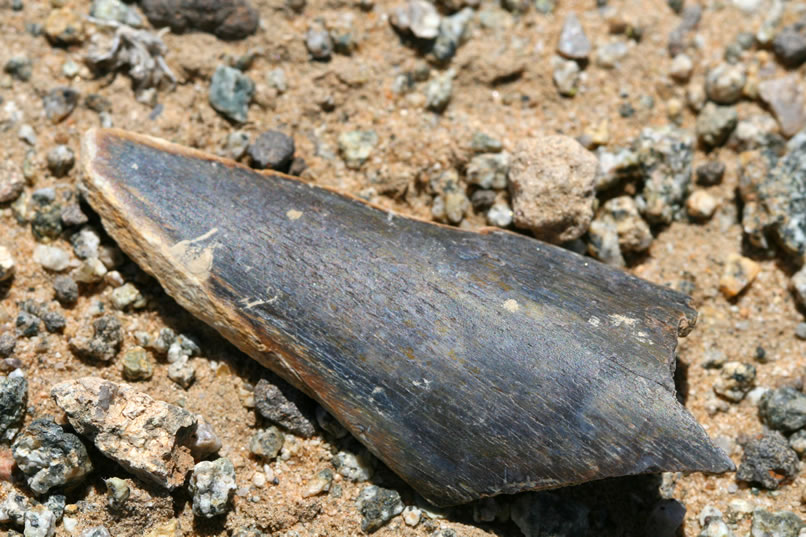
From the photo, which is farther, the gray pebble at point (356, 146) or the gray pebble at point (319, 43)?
the gray pebble at point (319, 43)

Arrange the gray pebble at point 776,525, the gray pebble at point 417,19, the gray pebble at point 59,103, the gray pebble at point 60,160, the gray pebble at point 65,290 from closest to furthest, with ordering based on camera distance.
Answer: the gray pebble at point 776,525 → the gray pebble at point 65,290 → the gray pebble at point 60,160 → the gray pebble at point 59,103 → the gray pebble at point 417,19

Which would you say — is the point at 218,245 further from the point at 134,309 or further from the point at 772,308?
the point at 772,308

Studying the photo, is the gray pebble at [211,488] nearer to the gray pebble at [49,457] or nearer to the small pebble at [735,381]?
the gray pebble at [49,457]

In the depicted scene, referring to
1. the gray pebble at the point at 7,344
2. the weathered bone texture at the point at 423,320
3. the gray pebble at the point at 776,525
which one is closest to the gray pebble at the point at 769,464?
the gray pebble at the point at 776,525

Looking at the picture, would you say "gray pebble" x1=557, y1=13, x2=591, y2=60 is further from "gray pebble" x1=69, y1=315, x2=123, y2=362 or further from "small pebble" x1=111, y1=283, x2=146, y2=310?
"gray pebble" x1=69, y1=315, x2=123, y2=362

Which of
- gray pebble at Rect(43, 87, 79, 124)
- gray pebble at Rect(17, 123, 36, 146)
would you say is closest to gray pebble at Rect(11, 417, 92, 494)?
gray pebble at Rect(17, 123, 36, 146)
